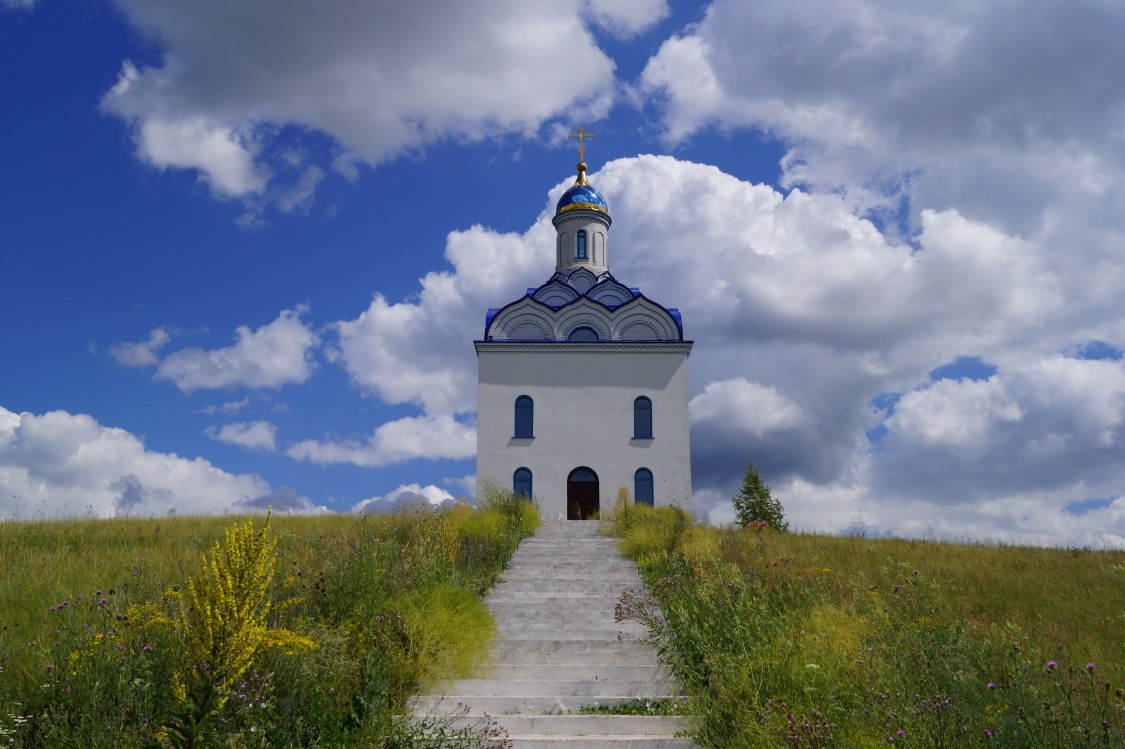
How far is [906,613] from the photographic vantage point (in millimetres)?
7449

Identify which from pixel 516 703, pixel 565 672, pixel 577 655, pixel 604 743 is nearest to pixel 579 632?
pixel 577 655

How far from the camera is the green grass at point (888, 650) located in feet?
15.0

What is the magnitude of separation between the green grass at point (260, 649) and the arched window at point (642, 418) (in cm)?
1361

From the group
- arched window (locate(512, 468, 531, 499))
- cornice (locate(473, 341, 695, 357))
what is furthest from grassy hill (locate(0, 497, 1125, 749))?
cornice (locate(473, 341, 695, 357))

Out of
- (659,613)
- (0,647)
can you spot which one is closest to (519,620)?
(659,613)

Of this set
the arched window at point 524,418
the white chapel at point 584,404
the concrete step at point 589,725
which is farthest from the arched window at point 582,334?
the concrete step at point 589,725

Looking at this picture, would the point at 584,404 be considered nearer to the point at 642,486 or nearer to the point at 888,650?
the point at 642,486

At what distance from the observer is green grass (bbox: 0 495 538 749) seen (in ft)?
16.6

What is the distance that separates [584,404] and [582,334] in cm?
260

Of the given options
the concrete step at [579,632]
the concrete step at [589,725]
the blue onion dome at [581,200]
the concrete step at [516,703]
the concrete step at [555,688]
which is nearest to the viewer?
the concrete step at [589,725]

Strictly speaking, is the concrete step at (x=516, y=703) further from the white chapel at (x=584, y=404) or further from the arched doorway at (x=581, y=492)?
the arched doorway at (x=581, y=492)

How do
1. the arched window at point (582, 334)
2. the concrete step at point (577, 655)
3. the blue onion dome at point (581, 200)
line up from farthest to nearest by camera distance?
the blue onion dome at point (581, 200)
the arched window at point (582, 334)
the concrete step at point (577, 655)

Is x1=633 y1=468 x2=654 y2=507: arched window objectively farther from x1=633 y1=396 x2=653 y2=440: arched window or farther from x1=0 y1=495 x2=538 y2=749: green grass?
x1=0 y1=495 x2=538 y2=749: green grass

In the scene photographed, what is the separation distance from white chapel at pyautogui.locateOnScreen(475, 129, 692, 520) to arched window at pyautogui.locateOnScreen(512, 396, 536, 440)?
3 centimetres
